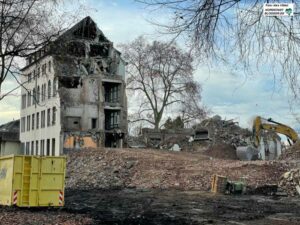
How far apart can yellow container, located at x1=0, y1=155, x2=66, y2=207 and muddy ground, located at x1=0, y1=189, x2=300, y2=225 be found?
44 centimetres

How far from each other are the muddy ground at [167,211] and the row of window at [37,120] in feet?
124

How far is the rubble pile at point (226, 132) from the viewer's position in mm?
60719

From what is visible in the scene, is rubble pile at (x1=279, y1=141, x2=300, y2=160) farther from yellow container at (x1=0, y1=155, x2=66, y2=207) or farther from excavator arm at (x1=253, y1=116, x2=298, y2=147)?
yellow container at (x1=0, y1=155, x2=66, y2=207)

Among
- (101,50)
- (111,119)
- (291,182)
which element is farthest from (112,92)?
(291,182)

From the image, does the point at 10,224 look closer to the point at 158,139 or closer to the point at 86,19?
the point at 86,19

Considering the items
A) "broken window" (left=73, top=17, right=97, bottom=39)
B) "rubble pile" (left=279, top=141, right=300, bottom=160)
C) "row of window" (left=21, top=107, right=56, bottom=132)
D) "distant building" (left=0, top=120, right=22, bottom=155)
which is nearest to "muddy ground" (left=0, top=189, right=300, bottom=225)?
"broken window" (left=73, top=17, right=97, bottom=39)

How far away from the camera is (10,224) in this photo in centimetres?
1407

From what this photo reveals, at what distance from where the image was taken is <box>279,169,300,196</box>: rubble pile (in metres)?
27.7

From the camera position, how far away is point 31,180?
1906cm

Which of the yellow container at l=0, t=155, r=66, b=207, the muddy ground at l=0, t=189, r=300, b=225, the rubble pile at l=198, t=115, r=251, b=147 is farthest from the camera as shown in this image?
the rubble pile at l=198, t=115, r=251, b=147

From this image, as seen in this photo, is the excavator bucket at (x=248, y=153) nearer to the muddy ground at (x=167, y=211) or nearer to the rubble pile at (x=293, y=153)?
the rubble pile at (x=293, y=153)

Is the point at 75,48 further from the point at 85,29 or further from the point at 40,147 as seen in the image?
the point at 40,147

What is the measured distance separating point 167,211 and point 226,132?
144 feet

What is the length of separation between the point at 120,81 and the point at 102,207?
45711 mm
